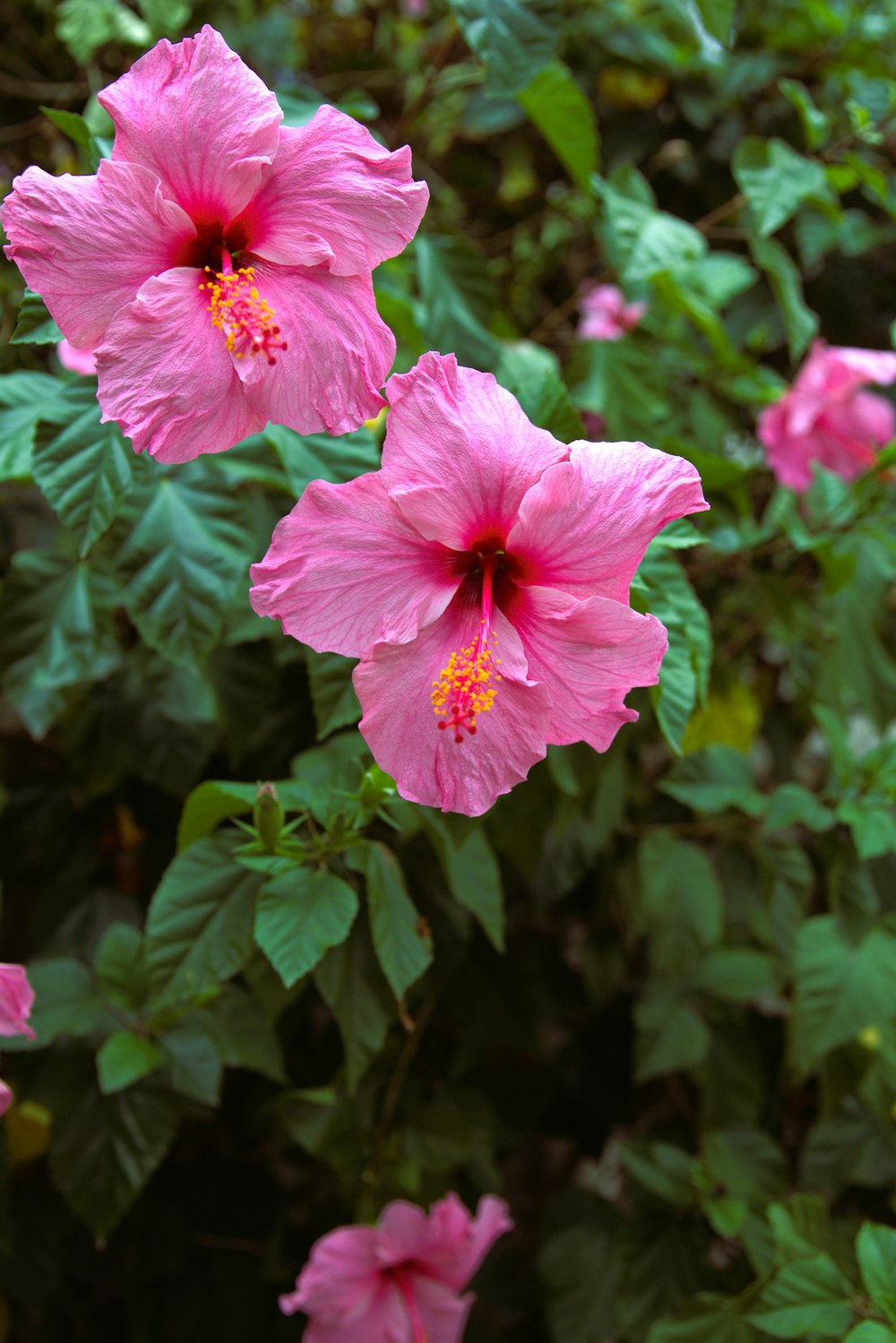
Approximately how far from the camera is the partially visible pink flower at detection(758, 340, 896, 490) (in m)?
1.28

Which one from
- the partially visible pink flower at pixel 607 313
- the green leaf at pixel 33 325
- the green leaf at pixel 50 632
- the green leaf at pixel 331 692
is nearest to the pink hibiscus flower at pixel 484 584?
the green leaf at pixel 331 692

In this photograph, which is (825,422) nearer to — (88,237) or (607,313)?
(607,313)

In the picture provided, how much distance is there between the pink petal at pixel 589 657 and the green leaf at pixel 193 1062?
461 mm

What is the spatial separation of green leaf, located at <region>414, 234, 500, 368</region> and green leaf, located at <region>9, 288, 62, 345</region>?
0.42 m

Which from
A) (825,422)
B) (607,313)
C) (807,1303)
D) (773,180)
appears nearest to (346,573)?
(807,1303)

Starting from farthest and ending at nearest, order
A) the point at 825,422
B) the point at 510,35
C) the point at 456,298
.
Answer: the point at 825,422, the point at 456,298, the point at 510,35

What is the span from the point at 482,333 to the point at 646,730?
0.45 metres

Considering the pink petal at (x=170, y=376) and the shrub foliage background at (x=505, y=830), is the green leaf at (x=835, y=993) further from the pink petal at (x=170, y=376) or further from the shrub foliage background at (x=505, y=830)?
the pink petal at (x=170, y=376)

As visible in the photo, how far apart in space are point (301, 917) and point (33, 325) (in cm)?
43

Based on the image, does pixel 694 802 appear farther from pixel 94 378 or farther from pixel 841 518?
pixel 94 378

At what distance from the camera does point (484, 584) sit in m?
0.66

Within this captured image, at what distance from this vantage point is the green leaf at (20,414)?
0.82 meters

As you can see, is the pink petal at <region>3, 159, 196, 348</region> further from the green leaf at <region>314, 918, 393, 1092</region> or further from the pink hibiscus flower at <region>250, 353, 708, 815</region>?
the green leaf at <region>314, 918, 393, 1092</region>

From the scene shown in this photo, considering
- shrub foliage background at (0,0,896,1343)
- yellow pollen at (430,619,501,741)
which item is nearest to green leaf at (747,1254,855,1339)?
shrub foliage background at (0,0,896,1343)
